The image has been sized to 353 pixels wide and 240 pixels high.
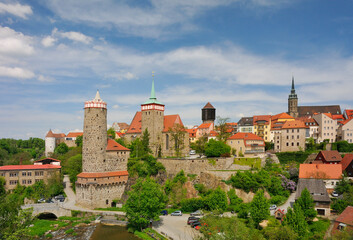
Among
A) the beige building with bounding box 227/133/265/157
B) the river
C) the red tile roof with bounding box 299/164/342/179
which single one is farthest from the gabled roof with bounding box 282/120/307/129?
the river

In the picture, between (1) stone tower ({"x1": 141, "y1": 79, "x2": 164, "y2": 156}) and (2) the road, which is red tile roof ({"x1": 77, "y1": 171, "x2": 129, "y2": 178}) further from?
(2) the road

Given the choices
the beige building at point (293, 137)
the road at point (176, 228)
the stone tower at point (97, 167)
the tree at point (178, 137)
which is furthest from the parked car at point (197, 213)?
the beige building at point (293, 137)

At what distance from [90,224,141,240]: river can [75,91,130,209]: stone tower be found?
6.99 meters

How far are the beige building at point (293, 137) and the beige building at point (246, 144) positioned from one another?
21.1 ft

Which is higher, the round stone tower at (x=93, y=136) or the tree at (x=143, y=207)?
the round stone tower at (x=93, y=136)

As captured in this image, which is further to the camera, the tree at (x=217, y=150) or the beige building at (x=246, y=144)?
the beige building at (x=246, y=144)

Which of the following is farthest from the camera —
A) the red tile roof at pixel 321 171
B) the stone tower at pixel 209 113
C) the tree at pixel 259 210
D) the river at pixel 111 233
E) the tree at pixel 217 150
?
the stone tower at pixel 209 113

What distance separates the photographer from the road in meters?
29.7

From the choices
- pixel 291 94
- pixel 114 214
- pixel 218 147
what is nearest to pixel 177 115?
pixel 218 147

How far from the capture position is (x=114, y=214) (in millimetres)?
39188

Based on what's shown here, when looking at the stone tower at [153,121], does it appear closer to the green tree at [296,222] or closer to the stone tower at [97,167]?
the stone tower at [97,167]

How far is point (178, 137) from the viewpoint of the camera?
52.4 meters

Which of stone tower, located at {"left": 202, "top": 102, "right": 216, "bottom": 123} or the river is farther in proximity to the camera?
stone tower, located at {"left": 202, "top": 102, "right": 216, "bottom": 123}

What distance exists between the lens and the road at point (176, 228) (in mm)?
29739
